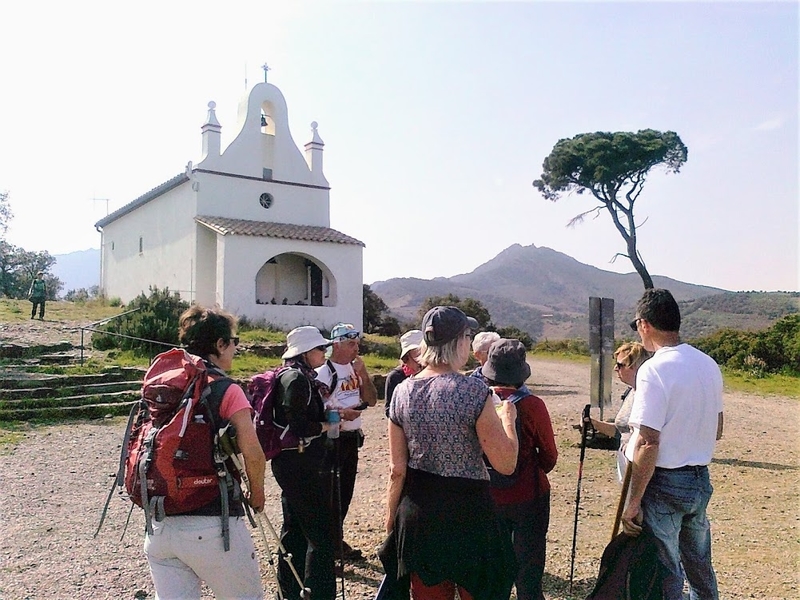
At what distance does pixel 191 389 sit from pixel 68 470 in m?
6.03

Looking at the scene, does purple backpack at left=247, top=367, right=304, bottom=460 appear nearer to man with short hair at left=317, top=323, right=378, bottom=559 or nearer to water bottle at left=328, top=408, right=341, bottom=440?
water bottle at left=328, top=408, right=341, bottom=440

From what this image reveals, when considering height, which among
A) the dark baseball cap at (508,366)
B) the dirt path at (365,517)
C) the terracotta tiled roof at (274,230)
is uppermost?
the terracotta tiled roof at (274,230)

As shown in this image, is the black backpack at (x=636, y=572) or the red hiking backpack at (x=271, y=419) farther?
the red hiking backpack at (x=271, y=419)

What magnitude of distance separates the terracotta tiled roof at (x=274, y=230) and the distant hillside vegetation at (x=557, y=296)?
45.4ft

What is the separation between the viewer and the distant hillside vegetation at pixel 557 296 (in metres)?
46.8

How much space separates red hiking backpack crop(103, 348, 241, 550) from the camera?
260 cm

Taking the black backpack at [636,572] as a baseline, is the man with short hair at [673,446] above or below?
above

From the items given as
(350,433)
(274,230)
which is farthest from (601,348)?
(274,230)

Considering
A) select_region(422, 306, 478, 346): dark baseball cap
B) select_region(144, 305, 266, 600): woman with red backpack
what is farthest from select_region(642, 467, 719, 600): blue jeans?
select_region(144, 305, 266, 600): woman with red backpack

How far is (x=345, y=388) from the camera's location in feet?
15.3

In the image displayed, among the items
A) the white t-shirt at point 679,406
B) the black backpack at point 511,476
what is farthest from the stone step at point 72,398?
the white t-shirt at point 679,406

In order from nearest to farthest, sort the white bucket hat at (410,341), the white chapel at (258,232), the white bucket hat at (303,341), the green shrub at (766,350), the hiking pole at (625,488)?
1. the hiking pole at (625,488)
2. the white bucket hat at (303,341)
3. the white bucket hat at (410,341)
4. the green shrub at (766,350)
5. the white chapel at (258,232)

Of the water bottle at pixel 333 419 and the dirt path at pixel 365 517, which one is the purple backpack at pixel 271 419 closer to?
the water bottle at pixel 333 419

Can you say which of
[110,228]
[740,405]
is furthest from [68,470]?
[110,228]
